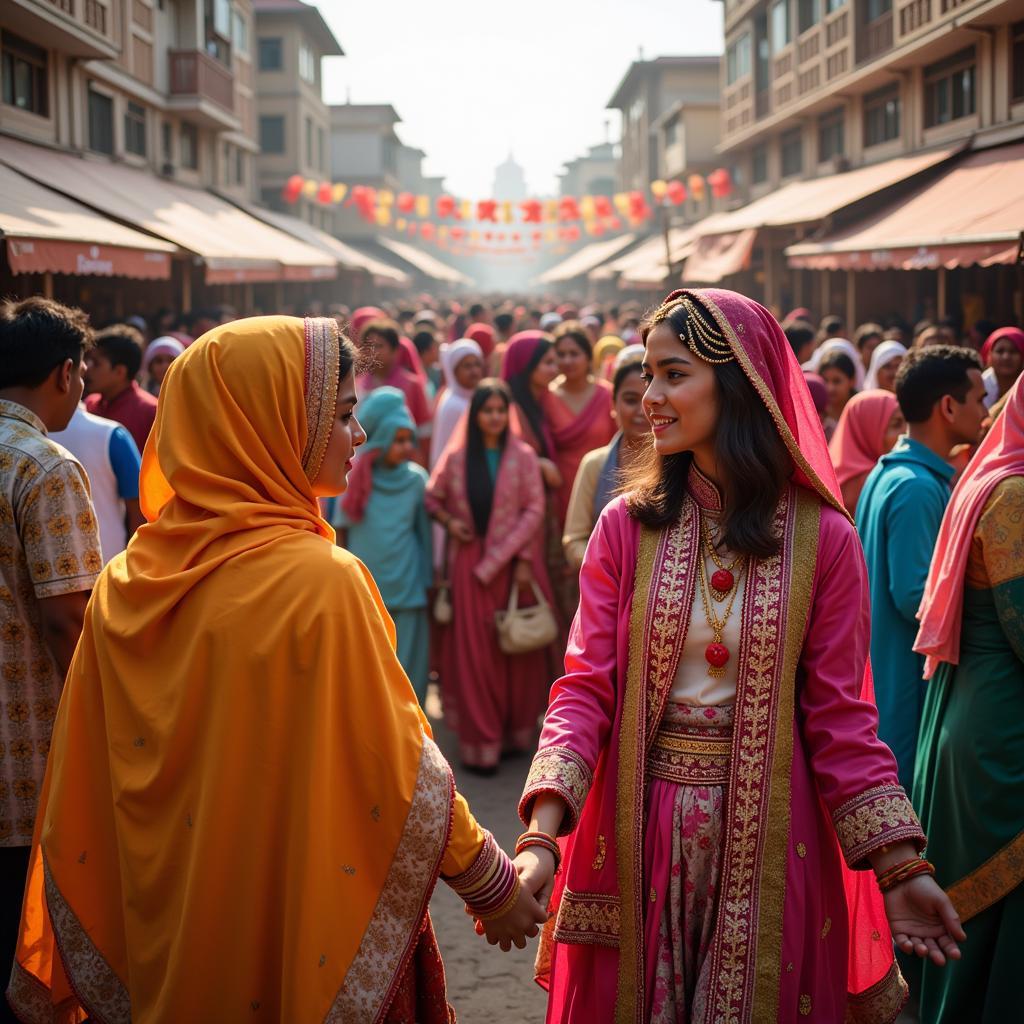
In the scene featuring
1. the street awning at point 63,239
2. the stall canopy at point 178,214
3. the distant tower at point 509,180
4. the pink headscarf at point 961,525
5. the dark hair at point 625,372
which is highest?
the distant tower at point 509,180

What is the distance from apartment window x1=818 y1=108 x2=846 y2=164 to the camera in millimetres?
21641

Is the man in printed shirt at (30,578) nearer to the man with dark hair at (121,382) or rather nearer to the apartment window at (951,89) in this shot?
the man with dark hair at (121,382)

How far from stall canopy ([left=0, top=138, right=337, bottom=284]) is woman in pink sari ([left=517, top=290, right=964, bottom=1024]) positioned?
12807 mm

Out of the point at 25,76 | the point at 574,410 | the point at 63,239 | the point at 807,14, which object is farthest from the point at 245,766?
the point at 807,14

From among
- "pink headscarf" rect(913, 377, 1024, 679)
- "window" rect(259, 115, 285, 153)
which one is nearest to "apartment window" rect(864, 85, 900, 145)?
"pink headscarf" rect(913, 377, 1024, 679)

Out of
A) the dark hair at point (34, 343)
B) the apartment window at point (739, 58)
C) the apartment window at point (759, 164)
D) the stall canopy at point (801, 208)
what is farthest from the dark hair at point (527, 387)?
the apartment window at point (739, 58)

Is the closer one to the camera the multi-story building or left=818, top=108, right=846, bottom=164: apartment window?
left=818, top=108, right=846, bottom=164: apartment window

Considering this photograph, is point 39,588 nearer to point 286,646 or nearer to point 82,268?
point 286,646

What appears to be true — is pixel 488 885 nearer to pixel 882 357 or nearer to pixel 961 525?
pixel 961 525

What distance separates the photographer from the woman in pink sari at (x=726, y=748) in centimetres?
208

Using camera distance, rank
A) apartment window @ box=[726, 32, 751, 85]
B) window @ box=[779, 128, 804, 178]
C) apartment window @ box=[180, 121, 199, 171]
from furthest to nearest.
Result: 1. apartment window @ box=[726, 32, 751, 85]
2. window @ box=[779, 128, 804, 178]
3. apartment window @ box=[180, 121, 199, 171]

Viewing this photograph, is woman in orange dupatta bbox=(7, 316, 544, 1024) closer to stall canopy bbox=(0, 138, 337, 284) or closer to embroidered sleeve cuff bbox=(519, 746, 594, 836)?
embroidered sleeve cuff bbox=(519, 746, 594, 836)

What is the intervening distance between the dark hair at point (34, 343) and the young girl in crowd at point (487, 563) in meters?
2.69

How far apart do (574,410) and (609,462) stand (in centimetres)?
171
